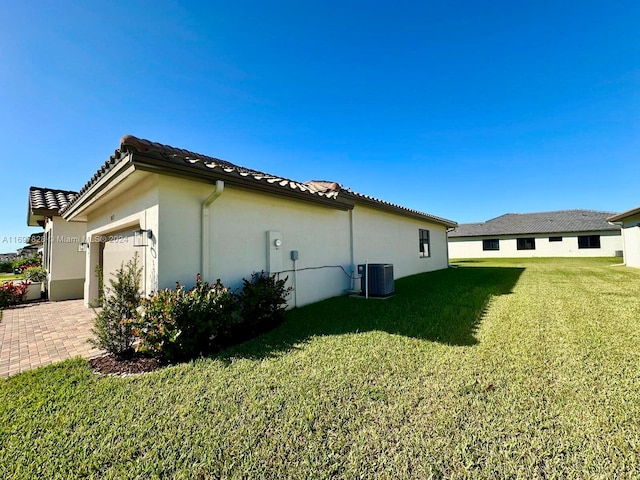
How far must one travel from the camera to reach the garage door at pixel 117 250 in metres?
5.47

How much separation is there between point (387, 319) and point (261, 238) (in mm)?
3099

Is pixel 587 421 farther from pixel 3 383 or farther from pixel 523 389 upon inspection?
pixel 3 383

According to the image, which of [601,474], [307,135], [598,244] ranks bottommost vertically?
[601,474]

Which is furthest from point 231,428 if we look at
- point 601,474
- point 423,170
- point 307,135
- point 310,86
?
point 423,170

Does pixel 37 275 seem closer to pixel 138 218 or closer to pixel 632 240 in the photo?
pixel 138 218

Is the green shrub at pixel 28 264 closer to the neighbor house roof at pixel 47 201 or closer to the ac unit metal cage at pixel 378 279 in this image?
the neighbor house roof at pixel 47 201

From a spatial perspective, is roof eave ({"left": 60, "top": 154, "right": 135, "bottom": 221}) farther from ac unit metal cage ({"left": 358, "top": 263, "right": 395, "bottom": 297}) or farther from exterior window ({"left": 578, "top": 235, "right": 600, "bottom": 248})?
exterior window ({"left": 578, "top": 235, "right": 600, "bottom": 248})

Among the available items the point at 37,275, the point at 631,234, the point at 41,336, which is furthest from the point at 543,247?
the point at 37,275

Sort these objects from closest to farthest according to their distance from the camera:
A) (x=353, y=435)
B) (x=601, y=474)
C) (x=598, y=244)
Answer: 1. (x=601, y=474)
2. (x=353, y=435)
3. (x=598, y=244)

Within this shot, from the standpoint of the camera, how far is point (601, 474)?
1.75 m

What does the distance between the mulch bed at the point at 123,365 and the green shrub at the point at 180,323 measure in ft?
0.56

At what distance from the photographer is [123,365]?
3.65 meters

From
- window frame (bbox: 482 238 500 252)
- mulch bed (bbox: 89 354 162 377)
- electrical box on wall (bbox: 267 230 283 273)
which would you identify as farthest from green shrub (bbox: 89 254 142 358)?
window frame (bbox: 482 238 500 252)

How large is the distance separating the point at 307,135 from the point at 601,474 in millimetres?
12009
